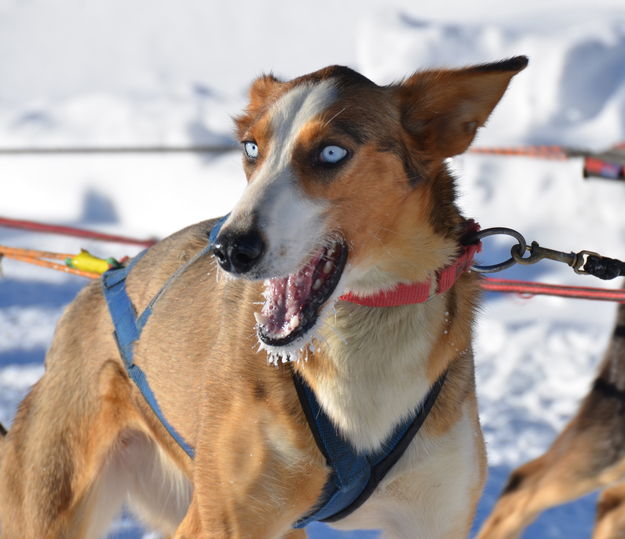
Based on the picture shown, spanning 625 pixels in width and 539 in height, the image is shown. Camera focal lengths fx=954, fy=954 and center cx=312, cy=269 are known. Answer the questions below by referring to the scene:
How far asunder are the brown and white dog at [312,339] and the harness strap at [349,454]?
0.02 m

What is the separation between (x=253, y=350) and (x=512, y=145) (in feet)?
16.7

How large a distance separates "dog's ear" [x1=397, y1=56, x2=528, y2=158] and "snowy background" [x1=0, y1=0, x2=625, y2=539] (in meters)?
1.57

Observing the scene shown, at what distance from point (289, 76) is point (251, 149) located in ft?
21.8

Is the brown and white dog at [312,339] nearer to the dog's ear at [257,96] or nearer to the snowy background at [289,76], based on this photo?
the dog's ear at [257,96]

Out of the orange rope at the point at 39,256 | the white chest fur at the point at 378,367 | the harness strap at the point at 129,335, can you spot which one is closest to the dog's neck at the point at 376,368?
the white chest fur at the point at 378,367

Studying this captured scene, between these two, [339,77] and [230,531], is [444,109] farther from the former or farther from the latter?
[230,531]

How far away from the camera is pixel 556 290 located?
2.67 meters

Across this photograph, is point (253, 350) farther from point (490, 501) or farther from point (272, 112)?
point (490, 501)

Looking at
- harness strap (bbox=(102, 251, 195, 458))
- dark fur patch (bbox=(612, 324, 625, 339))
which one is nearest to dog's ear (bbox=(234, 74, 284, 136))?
harness strap (bbox=(102, 251, 195, 458))

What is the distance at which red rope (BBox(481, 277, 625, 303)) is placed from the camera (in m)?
2.59

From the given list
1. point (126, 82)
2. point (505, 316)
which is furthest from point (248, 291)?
point (126, 82)

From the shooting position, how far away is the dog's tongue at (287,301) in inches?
72.3

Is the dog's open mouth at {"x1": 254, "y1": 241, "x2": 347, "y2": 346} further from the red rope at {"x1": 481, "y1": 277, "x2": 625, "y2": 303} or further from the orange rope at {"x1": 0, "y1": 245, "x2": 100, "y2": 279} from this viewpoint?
the orange rope at {"x1": 0, "y1": 245, "x2": 100, "y2": 279}

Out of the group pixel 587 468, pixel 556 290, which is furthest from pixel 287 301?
pixel 587 468
